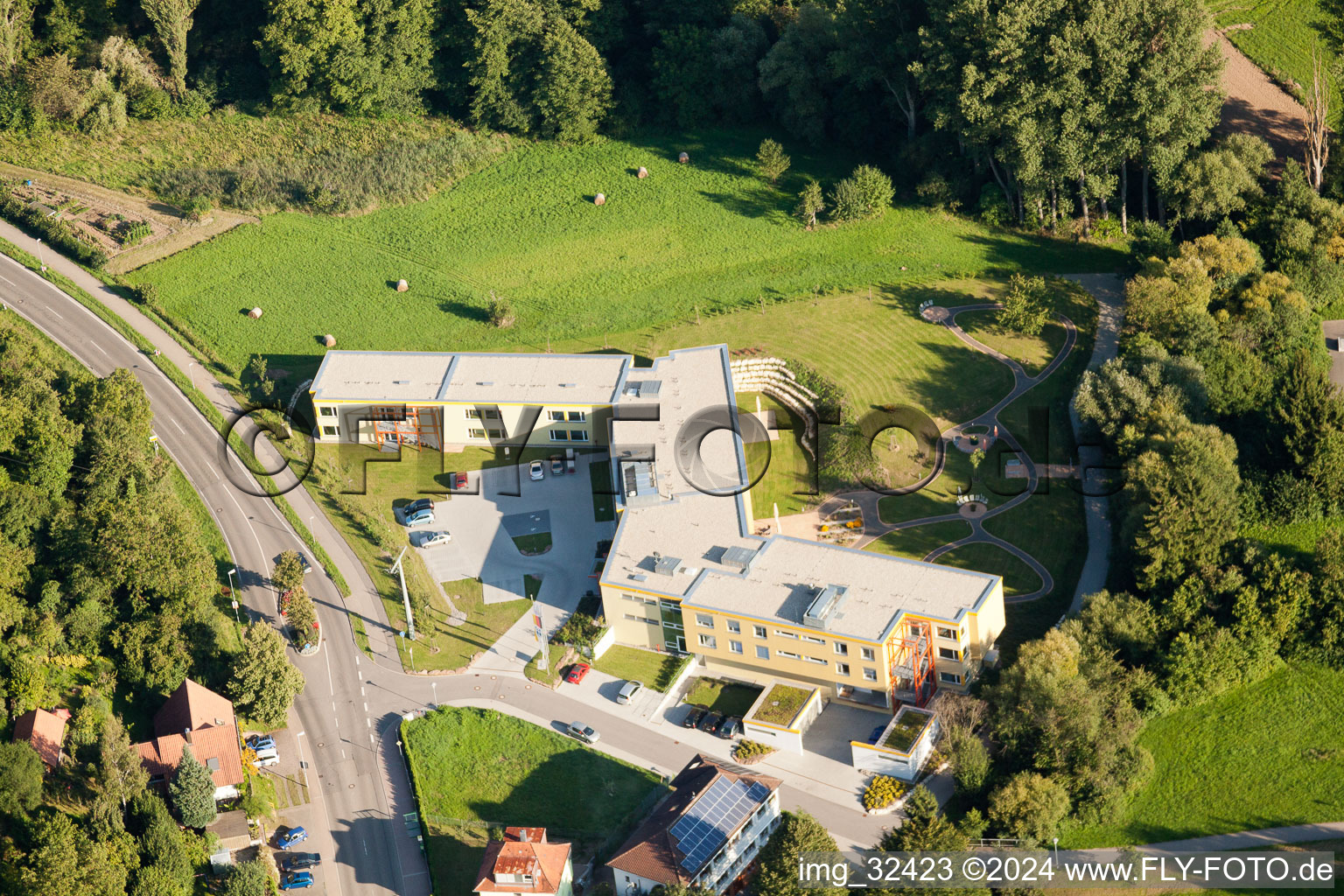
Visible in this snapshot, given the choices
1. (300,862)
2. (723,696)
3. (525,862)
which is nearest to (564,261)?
(723,696)

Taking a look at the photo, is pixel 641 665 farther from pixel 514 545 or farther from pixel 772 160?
pixel 772 160

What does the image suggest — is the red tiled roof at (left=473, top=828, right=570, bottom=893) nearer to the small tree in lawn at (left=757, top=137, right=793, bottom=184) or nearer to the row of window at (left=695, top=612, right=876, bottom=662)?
the row of window at (left=695, top=612, right=876, bottom=662)

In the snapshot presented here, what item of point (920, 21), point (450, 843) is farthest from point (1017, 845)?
point (920, 21)

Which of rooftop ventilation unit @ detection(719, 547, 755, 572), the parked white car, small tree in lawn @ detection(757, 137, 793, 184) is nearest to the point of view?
rooftop ventilation unit @ detection(719, 547, 755, 572)

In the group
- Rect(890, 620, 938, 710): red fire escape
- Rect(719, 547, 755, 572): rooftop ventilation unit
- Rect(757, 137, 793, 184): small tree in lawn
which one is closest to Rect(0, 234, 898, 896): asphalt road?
Rect(890, 620, 938, 710): red fire escape

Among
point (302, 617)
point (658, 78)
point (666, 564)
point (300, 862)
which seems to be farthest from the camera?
point (658, 78)

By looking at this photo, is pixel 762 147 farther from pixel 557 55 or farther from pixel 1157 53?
pixel 1157 53

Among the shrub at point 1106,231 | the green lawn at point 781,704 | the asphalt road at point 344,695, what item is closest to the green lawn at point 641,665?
the asphalt road at point 344,695
